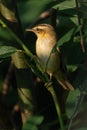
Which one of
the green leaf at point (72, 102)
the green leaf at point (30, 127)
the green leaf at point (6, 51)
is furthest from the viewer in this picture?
the green leaf at point (30, 127)

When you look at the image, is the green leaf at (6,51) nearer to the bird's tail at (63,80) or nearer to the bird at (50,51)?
the bird at (50,51)

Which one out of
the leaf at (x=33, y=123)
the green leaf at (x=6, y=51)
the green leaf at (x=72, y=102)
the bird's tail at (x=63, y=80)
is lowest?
the leaf at (x=33, y=123)

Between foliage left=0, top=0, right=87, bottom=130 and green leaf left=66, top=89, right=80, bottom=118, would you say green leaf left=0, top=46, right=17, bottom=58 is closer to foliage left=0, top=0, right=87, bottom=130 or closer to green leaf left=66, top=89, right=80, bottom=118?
foliage left=0, top=0, right=87, bottom=130

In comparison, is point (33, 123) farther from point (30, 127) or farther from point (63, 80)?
point (63, 80)

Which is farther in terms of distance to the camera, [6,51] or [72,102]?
[72,102]

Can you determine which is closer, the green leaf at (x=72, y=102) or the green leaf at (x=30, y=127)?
the green leaf at (x=72, y=102)

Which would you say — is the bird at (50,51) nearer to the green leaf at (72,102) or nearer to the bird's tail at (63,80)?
the bird's tail at (63,80)

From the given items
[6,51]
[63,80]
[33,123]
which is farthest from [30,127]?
[6,51]

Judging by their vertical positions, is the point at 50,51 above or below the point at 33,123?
above

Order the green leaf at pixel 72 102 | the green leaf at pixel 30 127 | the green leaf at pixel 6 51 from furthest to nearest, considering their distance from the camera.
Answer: the green leaf at pixel 30 127 → the green leaf at pixel 72 102 → the green leaf at pixel 6 51

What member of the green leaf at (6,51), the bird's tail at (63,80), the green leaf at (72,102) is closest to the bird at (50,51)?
the bird's tail at (63,80)

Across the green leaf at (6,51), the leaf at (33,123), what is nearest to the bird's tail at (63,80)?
the leaf at (33,123)

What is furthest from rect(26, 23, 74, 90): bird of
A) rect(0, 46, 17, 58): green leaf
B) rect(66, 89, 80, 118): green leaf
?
rect(0, 46, 17, 58): green leaf

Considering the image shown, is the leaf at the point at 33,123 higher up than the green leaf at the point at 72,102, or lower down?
lower down
